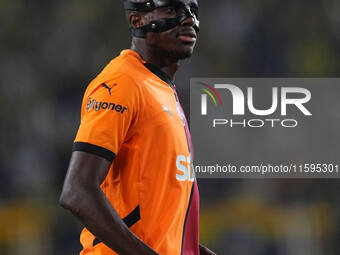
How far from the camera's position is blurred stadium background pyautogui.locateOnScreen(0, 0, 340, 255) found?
590 cm

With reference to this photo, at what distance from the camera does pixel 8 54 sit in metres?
6.70

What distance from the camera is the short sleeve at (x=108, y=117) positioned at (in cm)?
163

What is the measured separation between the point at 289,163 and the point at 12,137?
10.2 feet

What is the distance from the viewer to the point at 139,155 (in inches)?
69.1

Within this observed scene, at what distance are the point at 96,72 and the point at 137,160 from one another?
4792 millimetres

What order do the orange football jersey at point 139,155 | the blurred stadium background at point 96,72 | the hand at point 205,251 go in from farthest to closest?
the blurred stadium background at point 96,72 → the hand at point 205,251 → the orange football jersey at point 139,155

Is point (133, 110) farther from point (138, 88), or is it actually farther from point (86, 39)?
point (86, 39)

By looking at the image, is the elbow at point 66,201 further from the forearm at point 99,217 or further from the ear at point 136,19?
the ear at point 136,19

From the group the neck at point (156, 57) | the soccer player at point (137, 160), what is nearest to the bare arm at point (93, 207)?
the soccer player at point (137, 160)

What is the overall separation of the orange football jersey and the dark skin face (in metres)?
0.22

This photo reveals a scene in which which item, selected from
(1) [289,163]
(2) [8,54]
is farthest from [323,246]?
(2) [8,54]

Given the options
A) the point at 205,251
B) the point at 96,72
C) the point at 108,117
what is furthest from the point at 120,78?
the point at 96,72

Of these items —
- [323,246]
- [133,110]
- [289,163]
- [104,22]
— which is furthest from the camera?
[104,22]

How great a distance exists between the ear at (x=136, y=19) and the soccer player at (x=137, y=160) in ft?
0.12
